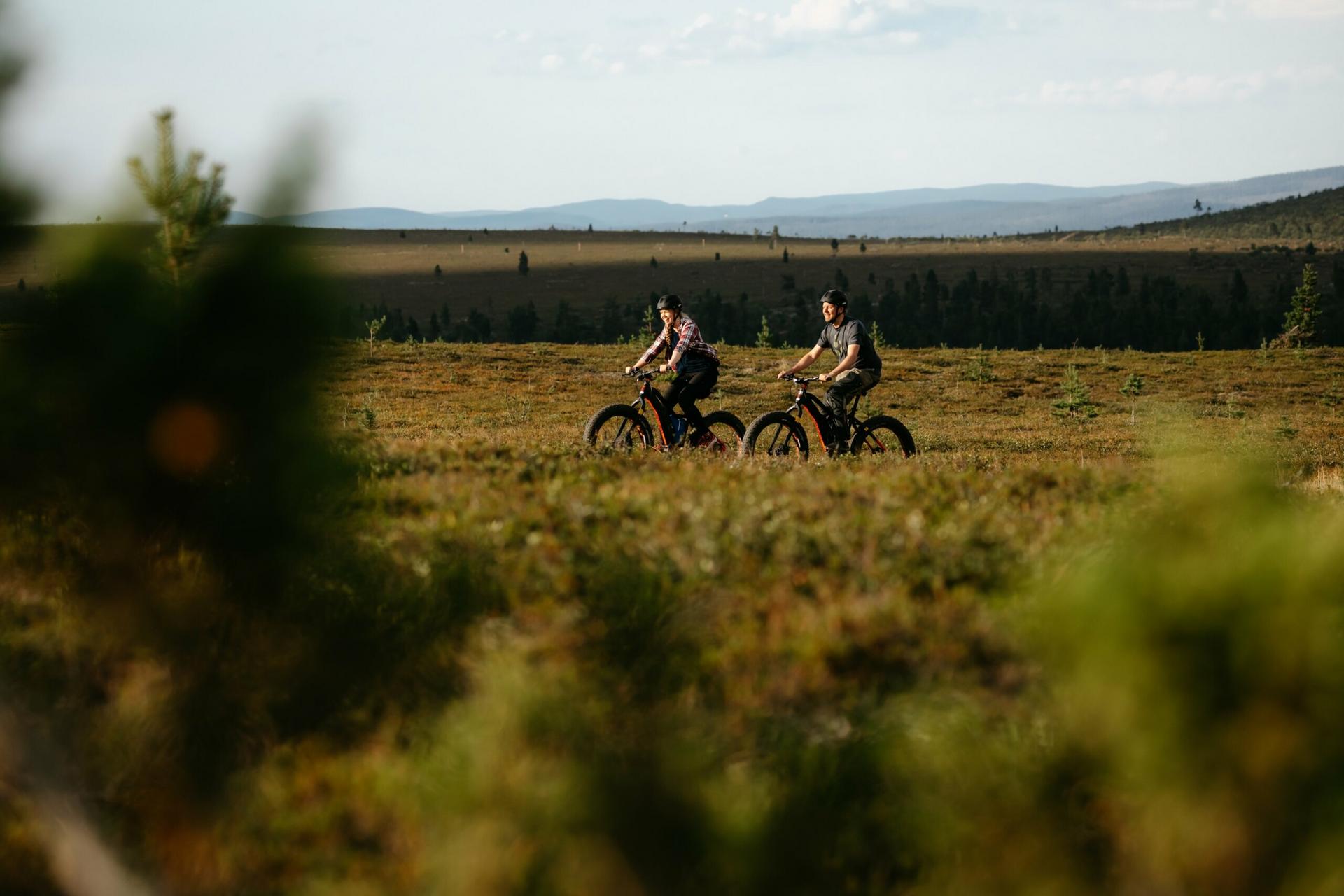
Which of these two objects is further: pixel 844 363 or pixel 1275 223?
pixel 1275 223

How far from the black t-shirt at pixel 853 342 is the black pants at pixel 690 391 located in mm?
1447

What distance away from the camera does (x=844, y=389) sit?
14398mm

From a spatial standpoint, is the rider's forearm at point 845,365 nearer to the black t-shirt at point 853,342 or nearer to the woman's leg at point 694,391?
the black t-shirt at point 853,342

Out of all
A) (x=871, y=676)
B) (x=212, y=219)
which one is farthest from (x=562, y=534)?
(x=212, y=219)

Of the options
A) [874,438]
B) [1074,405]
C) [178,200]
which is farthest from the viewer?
[1074,405]

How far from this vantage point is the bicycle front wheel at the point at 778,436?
13.6 meters

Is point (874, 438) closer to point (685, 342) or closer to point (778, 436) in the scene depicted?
point (778, 436)

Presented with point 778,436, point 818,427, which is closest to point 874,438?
point 818,427

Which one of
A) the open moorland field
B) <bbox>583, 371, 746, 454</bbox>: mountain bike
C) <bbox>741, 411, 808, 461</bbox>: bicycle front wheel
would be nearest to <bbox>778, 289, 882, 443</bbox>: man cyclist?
<bbox>741, 411, 808, 461</bbox>: bicycle front wheel

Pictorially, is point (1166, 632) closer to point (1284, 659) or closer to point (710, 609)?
point (1284, 659)

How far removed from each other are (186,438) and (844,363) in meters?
10.4

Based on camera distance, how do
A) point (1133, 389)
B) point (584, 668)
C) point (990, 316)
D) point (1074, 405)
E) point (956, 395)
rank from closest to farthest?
1. point (584, 668)
2. point (1074, 405)
3. point (1133, 389)
4. point (956, 395)
5. point (990, 316)

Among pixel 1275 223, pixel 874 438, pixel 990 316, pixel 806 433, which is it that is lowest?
pixel 990 316

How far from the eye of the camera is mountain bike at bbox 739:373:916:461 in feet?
45.1
